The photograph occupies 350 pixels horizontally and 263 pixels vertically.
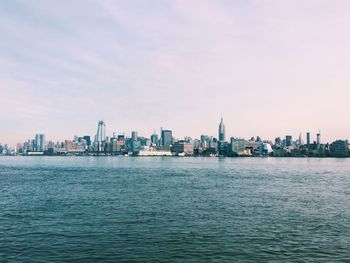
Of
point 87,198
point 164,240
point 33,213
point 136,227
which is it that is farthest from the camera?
point 87,198

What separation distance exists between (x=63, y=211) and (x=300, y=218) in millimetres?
32300

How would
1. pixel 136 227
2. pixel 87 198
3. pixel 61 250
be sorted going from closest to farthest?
1. pixel 61 250
2. pixel 136 227
3. pixel 87 198

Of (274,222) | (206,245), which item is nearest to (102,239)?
(206,245)

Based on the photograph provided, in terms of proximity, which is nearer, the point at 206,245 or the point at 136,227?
the point at 206,245

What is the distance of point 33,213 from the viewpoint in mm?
51438

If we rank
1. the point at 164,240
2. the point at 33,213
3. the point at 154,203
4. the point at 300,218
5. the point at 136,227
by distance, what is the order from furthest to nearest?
the point at 154,203 → the point at 33,213 → the point at 300,218 → the point at 136,227 → the point at 164,240

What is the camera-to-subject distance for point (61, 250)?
3369cm

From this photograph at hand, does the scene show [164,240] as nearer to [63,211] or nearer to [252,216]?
[252,216]

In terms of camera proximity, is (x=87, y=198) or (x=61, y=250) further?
(x=87, y=198)

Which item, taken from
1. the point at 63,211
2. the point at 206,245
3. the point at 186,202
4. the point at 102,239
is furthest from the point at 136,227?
the point at 186,202

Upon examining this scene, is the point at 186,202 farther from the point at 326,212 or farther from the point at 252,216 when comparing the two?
the point at 326,212

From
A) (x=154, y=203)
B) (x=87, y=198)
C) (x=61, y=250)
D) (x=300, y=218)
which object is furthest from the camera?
(x=87, y=198)

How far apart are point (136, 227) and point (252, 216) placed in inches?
624

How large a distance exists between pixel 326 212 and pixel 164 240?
A: 27131 mm
